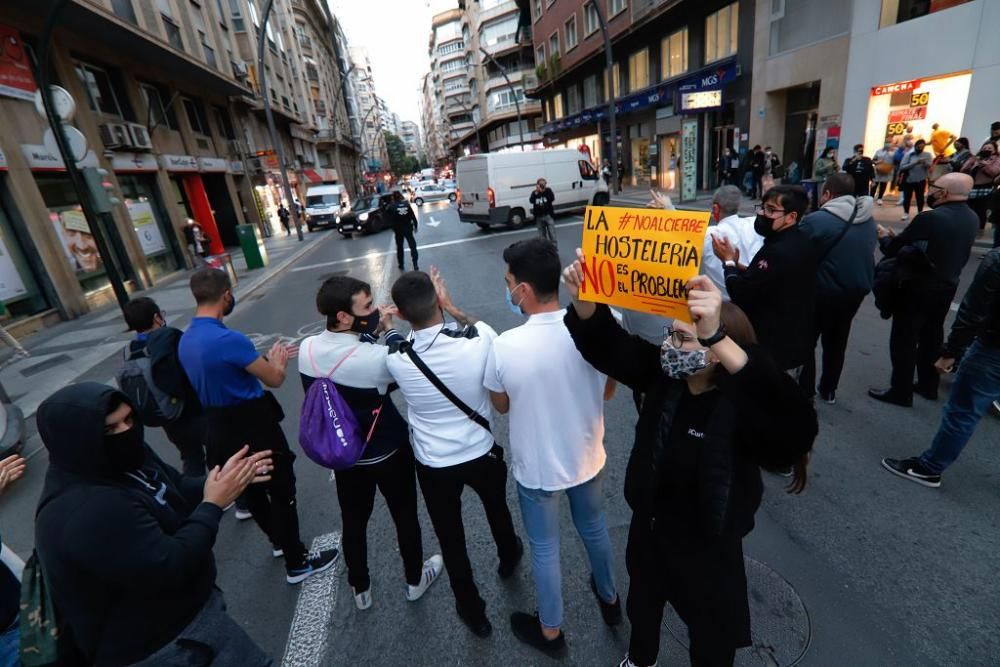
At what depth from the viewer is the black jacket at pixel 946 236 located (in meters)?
3.62

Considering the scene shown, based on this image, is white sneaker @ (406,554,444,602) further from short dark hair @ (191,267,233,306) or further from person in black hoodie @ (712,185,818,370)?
person in black hoodie @ (712,185,818,370)

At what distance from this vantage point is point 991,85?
10.7 m

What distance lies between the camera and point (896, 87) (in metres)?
13.0

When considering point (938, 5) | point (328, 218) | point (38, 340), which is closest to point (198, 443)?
point (38, 340)

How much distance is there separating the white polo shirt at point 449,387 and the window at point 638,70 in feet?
89.1

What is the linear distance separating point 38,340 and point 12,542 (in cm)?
875

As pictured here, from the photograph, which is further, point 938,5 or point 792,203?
point 938,5

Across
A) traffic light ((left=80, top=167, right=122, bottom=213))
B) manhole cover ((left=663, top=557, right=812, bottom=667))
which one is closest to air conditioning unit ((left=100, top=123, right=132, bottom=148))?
traffic light ((left=80, top=167, right=122, bottom=213))

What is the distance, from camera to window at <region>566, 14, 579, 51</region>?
1225 inches

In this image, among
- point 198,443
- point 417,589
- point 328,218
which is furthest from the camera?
point 328,218

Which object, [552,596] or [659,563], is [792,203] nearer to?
[659,563]

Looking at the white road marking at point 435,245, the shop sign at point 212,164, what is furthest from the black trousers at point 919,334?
the shop sign at point 212,164

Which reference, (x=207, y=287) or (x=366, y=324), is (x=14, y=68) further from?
(x=366, y=324)

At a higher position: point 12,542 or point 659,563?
point 659,563
